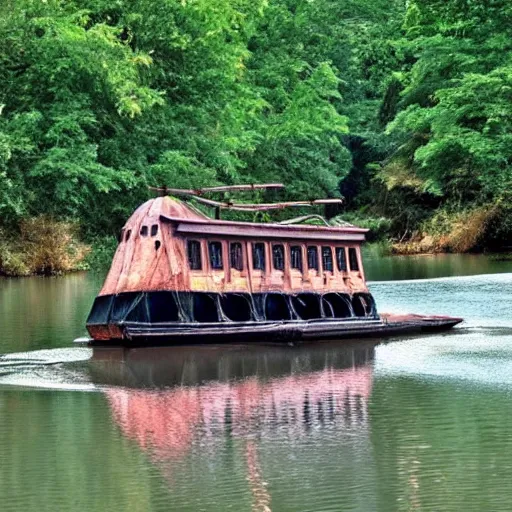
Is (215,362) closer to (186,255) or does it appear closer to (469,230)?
(186,255)

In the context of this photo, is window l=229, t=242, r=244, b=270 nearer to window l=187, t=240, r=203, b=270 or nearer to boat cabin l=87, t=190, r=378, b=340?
boat cabin l=87, t=190, r=378, b=340

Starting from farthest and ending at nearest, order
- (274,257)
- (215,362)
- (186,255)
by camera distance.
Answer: (274,257) → (186,255) → (215,362)

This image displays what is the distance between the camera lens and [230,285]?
2495 centimetres

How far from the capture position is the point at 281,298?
25.8 meters

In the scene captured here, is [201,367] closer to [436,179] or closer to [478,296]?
[478,296]

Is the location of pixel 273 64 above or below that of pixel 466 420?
above

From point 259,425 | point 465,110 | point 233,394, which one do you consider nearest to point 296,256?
point 233,394

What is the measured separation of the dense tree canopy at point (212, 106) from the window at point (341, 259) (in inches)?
602

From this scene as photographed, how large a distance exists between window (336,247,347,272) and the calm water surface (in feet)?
6.50

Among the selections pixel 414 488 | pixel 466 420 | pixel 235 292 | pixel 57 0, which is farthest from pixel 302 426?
pixel 57 0

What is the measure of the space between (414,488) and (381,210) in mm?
47210

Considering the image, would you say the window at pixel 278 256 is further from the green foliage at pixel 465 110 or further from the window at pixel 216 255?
the green foliage at pixel 465 110

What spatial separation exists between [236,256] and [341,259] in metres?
2.60

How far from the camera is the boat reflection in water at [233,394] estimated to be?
15422mm
